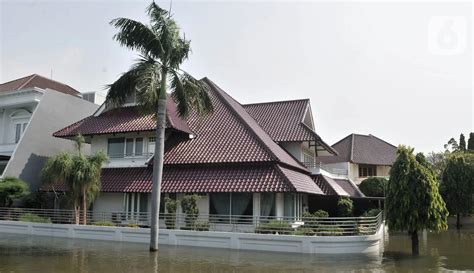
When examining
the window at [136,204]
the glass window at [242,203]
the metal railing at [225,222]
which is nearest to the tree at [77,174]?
the metal railing at [225,222]

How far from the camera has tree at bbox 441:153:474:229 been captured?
3747 centimetres

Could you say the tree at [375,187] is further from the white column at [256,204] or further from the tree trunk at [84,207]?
the tree trunk at [84,207]

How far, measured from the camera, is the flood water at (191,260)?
14.9m

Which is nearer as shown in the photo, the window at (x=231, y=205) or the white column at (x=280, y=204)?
the window at (x=231, y=205)

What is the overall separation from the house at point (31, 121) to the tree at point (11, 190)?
1052 mm

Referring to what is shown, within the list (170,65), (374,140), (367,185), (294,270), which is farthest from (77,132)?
(374,140)

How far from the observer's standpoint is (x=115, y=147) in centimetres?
2806

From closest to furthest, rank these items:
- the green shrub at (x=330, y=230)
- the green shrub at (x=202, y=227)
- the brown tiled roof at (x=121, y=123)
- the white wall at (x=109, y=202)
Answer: the green shrub at (x=330, y=230), the green shrub at (x=202, y=227), the brown tiled roof at (x=121, y=123), the white wall at (x=109, y=202)

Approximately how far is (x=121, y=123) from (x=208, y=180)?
7.54 meters

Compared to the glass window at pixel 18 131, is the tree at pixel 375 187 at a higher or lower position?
lower

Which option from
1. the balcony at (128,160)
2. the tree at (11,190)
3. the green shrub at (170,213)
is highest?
the balcony at (128,160)

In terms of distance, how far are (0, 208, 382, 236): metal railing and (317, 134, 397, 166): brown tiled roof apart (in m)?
27.4

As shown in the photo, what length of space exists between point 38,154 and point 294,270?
22620 mm

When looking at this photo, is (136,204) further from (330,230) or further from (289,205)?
(330,230)
